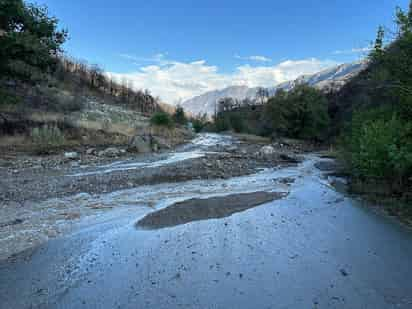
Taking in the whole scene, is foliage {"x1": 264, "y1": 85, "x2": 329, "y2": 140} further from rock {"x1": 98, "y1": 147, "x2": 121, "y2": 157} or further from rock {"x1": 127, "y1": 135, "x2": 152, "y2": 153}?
rock {"x1": 98, "y1": 147, "x2": 121, "y2": 157}

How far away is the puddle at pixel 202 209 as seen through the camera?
545 cm

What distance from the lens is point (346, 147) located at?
12.2m

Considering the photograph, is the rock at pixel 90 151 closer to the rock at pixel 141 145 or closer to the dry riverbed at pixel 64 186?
the dry riverbed at pixel 64 186

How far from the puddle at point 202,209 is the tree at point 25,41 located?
11556 millimetres

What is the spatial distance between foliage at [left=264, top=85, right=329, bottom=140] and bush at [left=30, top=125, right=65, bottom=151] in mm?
27733

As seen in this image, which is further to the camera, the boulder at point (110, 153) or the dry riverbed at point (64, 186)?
the boulder at point (110, 153)

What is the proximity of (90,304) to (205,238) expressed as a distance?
2.30 metres

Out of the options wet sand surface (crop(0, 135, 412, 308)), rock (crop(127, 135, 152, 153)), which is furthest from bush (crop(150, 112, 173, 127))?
wet sand surface (crop(0, 135, 412, 308))

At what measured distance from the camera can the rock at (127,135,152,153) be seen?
16094mm

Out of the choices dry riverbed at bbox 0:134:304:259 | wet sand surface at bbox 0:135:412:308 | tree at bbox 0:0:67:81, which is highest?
tree at bbox 0:0:67:81

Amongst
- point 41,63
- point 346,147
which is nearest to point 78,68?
point 41,63

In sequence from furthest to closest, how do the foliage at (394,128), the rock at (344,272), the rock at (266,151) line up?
the rock at (266,151) < the foliage at (394,128) < the rock at (344,272)

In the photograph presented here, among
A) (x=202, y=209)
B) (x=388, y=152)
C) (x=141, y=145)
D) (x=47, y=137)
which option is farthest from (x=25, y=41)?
(x=388, y=152)

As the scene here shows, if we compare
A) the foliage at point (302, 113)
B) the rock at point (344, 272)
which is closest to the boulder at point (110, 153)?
the rock at point (344, 272)
